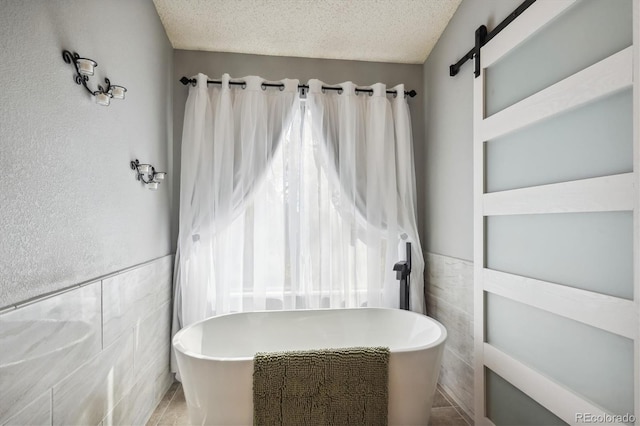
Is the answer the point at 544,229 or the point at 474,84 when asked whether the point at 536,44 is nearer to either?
the point at 474,84

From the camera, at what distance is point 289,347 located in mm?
2344

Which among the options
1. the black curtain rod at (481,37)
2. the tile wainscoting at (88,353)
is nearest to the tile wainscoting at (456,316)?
the black curtain rod at (481,37)

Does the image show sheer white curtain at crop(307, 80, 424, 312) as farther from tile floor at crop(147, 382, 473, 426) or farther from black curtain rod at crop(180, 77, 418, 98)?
tile floor at crop(147, 382, 473, 426)

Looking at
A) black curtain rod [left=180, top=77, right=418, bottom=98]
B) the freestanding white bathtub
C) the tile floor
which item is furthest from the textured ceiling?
the tile floor

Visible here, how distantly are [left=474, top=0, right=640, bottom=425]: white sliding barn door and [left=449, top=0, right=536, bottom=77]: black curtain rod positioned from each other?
34 millimetres

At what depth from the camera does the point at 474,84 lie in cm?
208

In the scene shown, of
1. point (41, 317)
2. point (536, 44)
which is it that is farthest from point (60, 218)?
point (536, 44)

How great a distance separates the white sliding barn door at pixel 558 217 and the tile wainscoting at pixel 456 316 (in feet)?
0.56

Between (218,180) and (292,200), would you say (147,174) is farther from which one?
(292,200)

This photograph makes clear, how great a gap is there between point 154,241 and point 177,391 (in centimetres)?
109

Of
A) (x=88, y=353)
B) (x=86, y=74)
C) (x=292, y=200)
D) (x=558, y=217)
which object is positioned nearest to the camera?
(x=86, y=74)

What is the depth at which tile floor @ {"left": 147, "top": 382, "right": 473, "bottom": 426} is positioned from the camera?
6.88ft

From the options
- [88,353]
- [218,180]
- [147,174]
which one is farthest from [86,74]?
[218,180]

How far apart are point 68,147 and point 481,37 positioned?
2.13 meters
